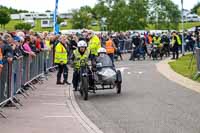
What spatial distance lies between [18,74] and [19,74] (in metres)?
0.23

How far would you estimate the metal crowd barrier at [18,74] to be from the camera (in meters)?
14.7

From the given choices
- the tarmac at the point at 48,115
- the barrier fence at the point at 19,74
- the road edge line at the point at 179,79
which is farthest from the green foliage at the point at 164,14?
the tarmac at the point at 48,115

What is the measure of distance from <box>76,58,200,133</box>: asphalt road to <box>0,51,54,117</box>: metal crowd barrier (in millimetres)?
1857

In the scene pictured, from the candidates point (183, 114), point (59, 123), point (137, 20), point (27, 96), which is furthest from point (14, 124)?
point (137, 20)

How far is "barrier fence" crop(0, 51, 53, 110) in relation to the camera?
48.2 feet

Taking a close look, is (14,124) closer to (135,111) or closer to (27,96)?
(135,111)

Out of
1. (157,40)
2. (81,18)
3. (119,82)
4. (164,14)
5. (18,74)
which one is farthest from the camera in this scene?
(81,18)

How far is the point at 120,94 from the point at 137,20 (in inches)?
2367

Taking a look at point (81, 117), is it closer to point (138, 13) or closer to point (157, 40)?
point (157, 40)

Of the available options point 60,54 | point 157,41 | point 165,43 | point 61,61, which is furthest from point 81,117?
point 165,43

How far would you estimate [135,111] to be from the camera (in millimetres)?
15031

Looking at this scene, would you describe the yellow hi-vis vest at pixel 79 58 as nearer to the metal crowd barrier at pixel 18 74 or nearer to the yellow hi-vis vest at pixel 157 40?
the metal crowd barrier at pixel 18 74

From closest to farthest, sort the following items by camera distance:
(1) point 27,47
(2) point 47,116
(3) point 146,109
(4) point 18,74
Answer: (2) point 47,116
(3) point 146,109
(4) point 18,74
(1) point 27,47

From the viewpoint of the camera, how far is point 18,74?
56.0ft
